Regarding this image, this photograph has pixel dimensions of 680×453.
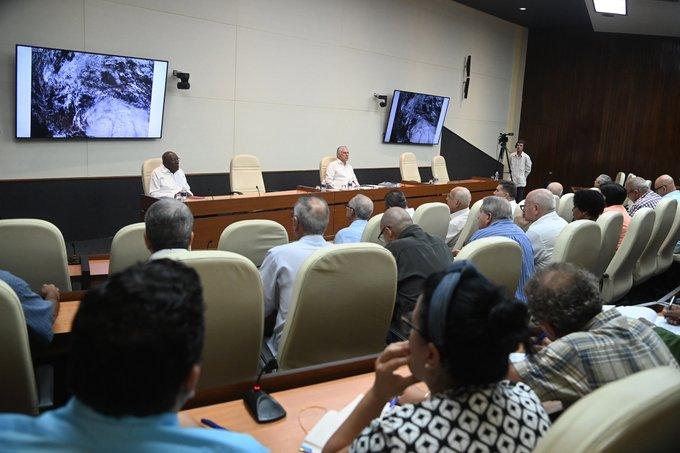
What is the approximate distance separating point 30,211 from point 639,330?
651 centimetres

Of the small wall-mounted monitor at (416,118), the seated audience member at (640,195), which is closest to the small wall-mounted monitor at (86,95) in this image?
the small wall-mounted monitor at (416,118)

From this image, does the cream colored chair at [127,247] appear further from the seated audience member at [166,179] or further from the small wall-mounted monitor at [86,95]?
the small wall-mounted monitor at [86,95]

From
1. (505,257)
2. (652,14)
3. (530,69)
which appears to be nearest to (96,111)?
(505,257)

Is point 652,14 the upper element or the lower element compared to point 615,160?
upper

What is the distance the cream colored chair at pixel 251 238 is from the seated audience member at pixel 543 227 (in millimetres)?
1865

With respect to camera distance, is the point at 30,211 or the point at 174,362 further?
the point at 30,211

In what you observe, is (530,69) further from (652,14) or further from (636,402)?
(636,402)

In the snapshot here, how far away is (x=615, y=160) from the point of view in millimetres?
12461

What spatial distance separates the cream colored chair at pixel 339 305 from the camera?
221 cm

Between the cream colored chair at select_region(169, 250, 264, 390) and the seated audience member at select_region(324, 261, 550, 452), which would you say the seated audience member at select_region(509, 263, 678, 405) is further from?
the cream colored chair at select_region(169, 250, 264, 390)

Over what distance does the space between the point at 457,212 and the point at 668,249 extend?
209 cm

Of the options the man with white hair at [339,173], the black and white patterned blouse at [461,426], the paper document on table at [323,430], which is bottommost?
the paper document on table at [323,430]

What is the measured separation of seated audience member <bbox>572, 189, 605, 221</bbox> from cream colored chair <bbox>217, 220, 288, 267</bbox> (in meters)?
2.43

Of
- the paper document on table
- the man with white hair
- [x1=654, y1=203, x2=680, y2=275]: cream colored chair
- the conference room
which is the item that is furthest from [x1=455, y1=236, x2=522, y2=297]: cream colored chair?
the man with white hair
